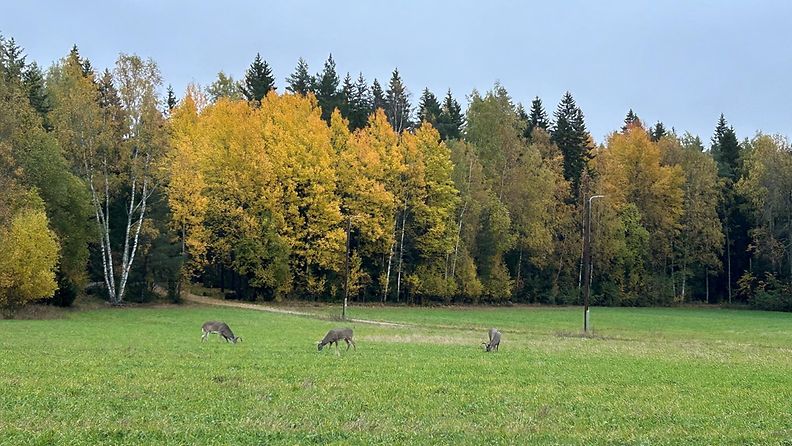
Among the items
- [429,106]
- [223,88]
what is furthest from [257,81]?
[429,106]

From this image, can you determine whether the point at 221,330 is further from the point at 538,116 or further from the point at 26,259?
the point at 538,116

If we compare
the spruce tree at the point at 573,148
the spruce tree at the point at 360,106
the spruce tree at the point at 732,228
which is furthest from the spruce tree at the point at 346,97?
the spruce tree at the point at 732,228

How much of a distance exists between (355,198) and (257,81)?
26671mm

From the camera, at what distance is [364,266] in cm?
7200

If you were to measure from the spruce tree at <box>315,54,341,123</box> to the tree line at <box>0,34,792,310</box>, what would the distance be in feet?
0.90

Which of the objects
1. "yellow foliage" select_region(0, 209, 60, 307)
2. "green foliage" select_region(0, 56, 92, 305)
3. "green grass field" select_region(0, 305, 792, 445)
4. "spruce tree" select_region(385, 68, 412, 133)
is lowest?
"green grass field" select_region(0, 305, 792, 445)

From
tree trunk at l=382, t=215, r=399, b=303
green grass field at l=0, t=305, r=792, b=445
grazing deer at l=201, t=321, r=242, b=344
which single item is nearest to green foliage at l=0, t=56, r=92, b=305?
green grass field at l=0, t=305, r=792, b=445

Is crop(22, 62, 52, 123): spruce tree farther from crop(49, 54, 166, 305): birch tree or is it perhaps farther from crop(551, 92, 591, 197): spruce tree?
crop(551, 92, 591, 197): spruce tree

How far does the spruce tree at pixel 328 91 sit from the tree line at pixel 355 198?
28 centimetres

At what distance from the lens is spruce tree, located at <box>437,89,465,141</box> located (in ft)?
302

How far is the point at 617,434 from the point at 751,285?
293ft

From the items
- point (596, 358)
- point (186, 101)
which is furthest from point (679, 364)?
point (186, 101)

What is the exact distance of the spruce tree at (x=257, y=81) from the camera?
84.8 meters

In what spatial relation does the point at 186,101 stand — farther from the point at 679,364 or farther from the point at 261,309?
the point at 679,364
